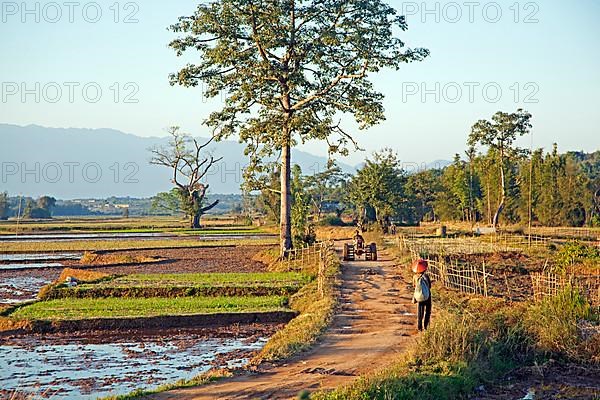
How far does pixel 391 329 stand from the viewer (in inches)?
606

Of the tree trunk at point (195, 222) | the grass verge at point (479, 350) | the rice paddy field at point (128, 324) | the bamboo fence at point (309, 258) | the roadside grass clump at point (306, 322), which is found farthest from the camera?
the tree trunk at point (195, 222)

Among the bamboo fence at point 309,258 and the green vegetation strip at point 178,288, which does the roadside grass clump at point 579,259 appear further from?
the green vegetation strip at point 178,288

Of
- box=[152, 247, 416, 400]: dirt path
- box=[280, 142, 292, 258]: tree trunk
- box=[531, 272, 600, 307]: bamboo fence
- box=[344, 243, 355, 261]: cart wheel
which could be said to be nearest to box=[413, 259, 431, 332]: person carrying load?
box=[152, 247, 416, 400]: dirt path

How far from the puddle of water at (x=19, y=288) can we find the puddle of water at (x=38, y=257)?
8.89 metres

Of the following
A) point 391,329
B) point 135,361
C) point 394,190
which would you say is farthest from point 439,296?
point 394,190

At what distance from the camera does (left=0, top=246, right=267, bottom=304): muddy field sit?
2783 cm

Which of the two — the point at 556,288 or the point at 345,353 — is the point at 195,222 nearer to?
the point at 556,288

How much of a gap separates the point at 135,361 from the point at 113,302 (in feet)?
25.2

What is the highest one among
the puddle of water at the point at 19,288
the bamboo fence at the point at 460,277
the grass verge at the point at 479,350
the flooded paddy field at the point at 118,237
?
the flooded paddy field at the point at 118,237

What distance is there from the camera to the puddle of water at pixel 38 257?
132 ft

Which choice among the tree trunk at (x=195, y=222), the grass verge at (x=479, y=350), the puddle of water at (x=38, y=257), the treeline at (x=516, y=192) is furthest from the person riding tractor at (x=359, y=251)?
the tree trunk at (x=195, y=222)

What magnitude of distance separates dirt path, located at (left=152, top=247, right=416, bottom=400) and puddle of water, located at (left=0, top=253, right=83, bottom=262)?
23909mm

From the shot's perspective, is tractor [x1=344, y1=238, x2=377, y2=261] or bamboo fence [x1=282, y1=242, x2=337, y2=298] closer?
bamboo fence [x1=282, y1=242, x2=337, y2=298]

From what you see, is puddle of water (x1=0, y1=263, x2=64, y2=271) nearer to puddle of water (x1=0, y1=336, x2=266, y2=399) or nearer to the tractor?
the tractor
